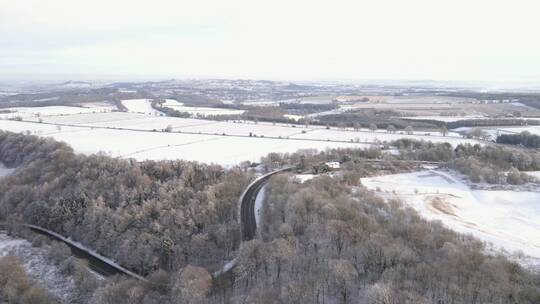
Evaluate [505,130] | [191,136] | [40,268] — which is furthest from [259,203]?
[505,130]

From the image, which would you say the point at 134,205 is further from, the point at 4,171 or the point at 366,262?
the point at 4,171

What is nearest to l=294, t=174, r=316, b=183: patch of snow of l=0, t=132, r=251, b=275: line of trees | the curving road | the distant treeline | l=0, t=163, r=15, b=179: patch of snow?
the curving road

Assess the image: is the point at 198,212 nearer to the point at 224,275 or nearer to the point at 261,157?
the point at 224,275

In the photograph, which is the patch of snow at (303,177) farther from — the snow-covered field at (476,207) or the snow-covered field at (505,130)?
the snow-covered field at (505,130)

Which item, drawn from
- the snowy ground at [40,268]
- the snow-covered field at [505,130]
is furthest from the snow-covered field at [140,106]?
the snowy ground at [40,268]

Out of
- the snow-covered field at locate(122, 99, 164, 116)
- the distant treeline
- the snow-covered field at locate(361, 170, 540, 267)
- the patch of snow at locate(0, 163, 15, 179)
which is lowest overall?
the patch of snow at locate(0, 163, 15, 179)

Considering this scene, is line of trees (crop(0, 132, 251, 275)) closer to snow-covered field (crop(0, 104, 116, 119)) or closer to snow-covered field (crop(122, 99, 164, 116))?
snow-covered field (crop(0, 104, 116, 119))
